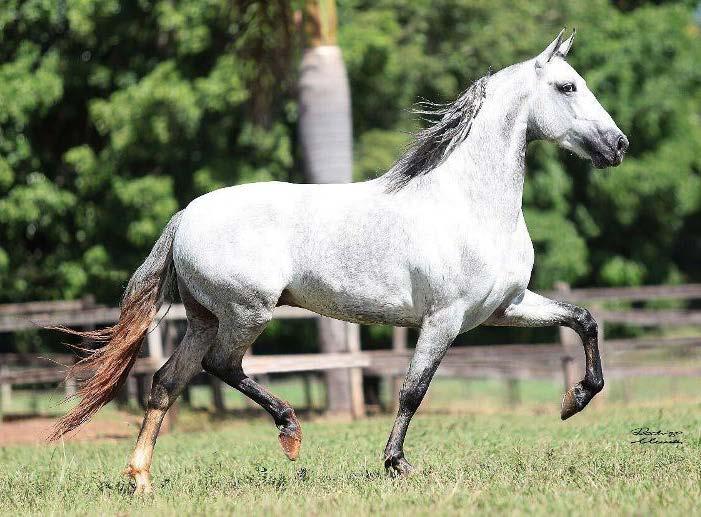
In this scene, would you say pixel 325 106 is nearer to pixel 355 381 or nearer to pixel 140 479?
pixel 355 381

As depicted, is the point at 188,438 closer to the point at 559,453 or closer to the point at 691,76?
the point at 559,453

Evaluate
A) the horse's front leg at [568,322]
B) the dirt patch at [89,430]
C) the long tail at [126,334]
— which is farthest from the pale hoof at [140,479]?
the dirt patch at [89,430]

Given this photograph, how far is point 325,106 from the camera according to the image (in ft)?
45.9

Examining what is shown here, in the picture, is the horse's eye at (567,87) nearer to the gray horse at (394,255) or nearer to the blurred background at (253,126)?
the gray horse at (394,255)

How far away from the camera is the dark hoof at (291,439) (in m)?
6.72

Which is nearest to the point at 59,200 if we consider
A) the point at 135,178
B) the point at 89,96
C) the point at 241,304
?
the point at 135,178

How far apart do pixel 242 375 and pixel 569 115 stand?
2.49 metres

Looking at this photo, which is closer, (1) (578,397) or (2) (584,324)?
(1) (578,397)

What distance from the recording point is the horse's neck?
22.1ft

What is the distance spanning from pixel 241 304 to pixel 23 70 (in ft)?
35.9

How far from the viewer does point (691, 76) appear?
891 inches

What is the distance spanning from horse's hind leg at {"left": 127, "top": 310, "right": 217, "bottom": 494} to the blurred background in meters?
6.28

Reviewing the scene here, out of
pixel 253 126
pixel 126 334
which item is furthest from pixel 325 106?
pixel 126 334

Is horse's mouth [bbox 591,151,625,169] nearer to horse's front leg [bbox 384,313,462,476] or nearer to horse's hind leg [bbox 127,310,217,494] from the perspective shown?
horse's front leg [bbox 384,313,462,476]
